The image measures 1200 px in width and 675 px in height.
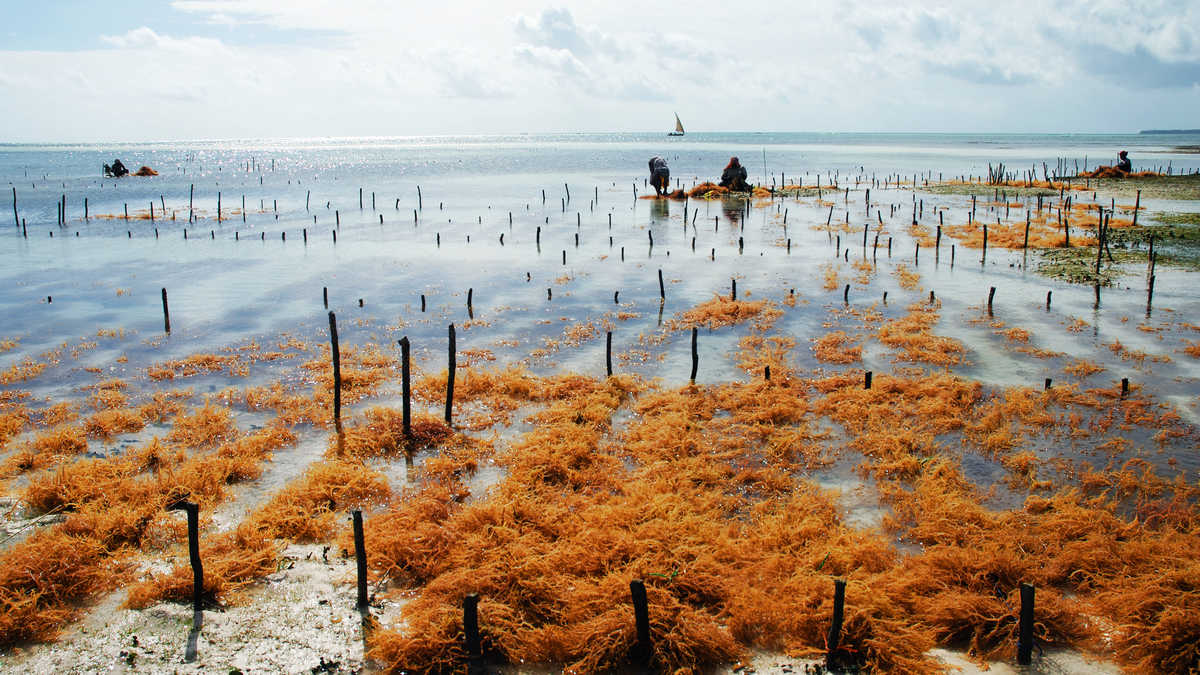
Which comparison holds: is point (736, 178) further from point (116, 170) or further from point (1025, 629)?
point (116, 170)

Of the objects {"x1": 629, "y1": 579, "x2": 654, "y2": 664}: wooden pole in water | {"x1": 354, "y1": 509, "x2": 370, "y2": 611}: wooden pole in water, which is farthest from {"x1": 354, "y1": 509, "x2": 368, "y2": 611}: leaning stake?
{"x1": 629, "y1": 579, "x2": 654, "y2": 664}: wooden pole in water

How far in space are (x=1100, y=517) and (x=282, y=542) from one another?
12074 millimetres

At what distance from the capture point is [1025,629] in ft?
25.5

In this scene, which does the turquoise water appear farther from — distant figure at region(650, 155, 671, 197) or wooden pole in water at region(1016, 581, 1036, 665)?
wooden pole in water at region(1016, 581, 1036, 665)

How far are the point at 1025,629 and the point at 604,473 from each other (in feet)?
21.7

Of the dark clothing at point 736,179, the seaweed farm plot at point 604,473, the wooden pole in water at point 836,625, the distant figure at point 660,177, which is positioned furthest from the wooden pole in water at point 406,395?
the dark clothing at point 736,179

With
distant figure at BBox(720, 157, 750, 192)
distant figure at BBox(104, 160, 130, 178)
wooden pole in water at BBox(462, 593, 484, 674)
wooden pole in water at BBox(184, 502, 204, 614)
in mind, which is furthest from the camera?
distant figure at BBox(104, 160, 130, 178)

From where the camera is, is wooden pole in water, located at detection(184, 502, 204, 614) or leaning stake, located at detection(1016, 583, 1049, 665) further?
wooden pole in water, located at detection(184, 502, 204, 614)

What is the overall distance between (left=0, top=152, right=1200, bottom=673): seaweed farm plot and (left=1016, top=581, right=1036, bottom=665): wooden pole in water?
5 centimetres

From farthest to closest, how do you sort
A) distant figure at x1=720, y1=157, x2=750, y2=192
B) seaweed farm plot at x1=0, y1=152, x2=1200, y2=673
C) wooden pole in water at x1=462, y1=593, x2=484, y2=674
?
distant figure at x1=720, y1=157, x2=750, y2=192
seaweed farm plot at x1=0, y1=152, x2=1200, y2=673
wooden pole in water at x1=462, y1=593, x2=484, y2=674

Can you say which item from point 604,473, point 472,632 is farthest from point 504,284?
point 472,632

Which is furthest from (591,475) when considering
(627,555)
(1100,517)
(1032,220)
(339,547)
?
(1032,220)

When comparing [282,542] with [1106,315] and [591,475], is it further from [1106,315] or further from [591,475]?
[1106,315]

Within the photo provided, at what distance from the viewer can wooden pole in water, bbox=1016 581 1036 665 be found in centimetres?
762
